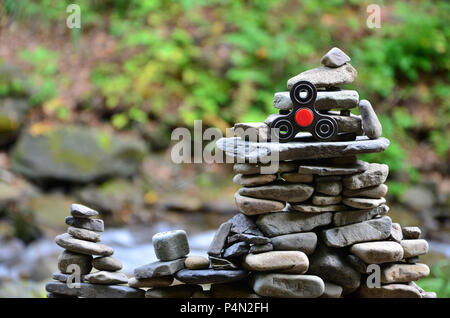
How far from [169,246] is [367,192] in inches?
53.6

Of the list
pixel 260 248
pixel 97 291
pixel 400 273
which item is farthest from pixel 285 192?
pixel 97 291

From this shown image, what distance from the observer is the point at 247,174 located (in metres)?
3.39

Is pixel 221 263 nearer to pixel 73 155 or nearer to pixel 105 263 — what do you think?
pixel 105 263

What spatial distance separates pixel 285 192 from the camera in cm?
328

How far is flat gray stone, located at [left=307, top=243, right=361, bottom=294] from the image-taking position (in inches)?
131

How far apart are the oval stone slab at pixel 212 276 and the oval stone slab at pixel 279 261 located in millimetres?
109

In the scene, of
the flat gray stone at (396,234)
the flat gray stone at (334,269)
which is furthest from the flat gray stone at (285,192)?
the flat gray stone at (396,234)

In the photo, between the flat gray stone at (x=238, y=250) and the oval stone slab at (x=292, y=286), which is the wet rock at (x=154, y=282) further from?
the oval stone slab at (x=292, y=286)

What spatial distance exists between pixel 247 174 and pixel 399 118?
21.7 feet

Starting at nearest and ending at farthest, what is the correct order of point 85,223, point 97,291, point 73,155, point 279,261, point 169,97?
1. point 279,261
2. point 97,291
3. point 85,223
4. point 73,155
5. point 169,97

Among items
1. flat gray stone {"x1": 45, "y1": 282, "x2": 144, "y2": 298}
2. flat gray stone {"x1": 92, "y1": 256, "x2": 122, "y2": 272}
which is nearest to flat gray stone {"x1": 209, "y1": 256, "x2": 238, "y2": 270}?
flat gray stone {"x1": 45, "y1": 282, "x2": 144, "y2": 298}

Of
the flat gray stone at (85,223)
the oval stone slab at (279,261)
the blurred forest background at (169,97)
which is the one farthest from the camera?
the blurred forest background at (169,97)

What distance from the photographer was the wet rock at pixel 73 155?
783cm
